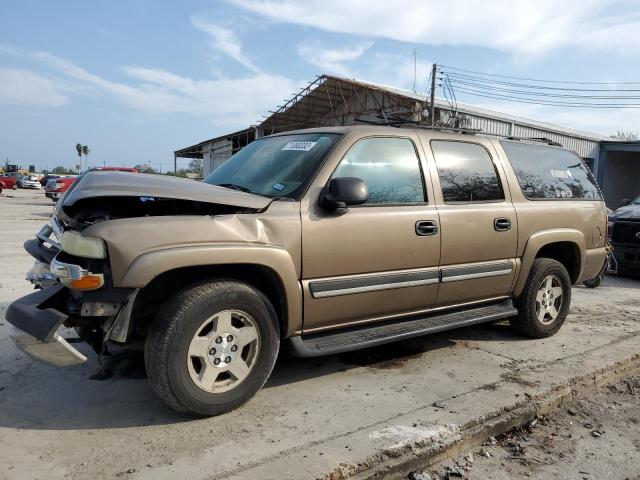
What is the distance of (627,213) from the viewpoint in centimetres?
903

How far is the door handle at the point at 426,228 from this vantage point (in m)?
3.92

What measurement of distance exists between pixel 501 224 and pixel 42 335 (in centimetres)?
355

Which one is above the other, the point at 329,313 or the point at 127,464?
the point at 329,313

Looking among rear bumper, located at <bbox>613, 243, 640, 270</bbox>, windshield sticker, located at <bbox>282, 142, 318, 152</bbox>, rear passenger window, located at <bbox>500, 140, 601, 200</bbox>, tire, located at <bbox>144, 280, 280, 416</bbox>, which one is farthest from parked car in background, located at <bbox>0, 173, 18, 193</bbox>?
tire, located at <bbox>144, 280, 280, 416</bbox>

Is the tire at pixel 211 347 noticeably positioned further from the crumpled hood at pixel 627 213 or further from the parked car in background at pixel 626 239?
the crumpled hood at pixel 627 213

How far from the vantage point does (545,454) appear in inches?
120

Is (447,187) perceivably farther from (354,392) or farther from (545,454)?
(545,454)

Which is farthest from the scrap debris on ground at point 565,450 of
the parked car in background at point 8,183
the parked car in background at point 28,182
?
the parked car in background at point 28,182

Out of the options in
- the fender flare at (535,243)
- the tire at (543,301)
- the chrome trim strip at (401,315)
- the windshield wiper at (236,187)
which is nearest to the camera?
the chrome trim strip at (401,315)

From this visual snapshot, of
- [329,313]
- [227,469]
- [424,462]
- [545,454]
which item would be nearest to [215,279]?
[329,313]

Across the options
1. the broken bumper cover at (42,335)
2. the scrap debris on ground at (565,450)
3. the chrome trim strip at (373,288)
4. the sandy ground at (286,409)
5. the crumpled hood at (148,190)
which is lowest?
the scrap debris on ground at (565,450)

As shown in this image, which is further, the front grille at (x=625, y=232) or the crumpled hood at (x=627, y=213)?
the crumpled hood at (x=627, y=213)

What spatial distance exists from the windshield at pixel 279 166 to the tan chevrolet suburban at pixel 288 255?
1 centimetres

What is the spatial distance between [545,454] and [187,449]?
2.06 meters
